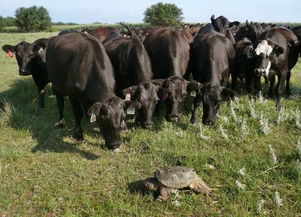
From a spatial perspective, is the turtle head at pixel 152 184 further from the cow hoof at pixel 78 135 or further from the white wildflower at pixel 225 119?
the white wildflower at pixel 225 119

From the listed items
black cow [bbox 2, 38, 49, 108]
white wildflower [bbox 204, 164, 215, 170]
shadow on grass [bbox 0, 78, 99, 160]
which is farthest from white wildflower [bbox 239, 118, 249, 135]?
black cow [bbox 2, 38, 49, 108]

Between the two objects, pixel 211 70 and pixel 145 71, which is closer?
pixel 145 71

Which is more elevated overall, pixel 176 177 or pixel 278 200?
pixel 176 177

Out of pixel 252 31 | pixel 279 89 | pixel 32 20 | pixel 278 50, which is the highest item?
pixel 252 31

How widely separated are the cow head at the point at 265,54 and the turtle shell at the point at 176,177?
14.1 ft

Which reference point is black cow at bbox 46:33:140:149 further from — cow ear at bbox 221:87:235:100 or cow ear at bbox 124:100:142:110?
cow ear at bbox 221:87:235:100

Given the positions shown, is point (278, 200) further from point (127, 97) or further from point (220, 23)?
point (220, 23)

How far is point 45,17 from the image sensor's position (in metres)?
88.1

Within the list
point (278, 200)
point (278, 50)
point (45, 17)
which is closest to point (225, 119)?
point (278, 50)

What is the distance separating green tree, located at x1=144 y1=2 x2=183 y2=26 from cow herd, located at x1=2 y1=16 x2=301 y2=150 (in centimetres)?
7596

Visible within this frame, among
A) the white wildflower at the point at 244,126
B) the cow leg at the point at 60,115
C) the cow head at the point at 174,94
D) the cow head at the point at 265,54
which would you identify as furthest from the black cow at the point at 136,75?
the cow head at the point at 265,54

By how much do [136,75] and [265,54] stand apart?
3050 mm

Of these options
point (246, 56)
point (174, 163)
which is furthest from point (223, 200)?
point (246, 56)

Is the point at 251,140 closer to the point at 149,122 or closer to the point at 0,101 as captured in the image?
the point at 149,122
